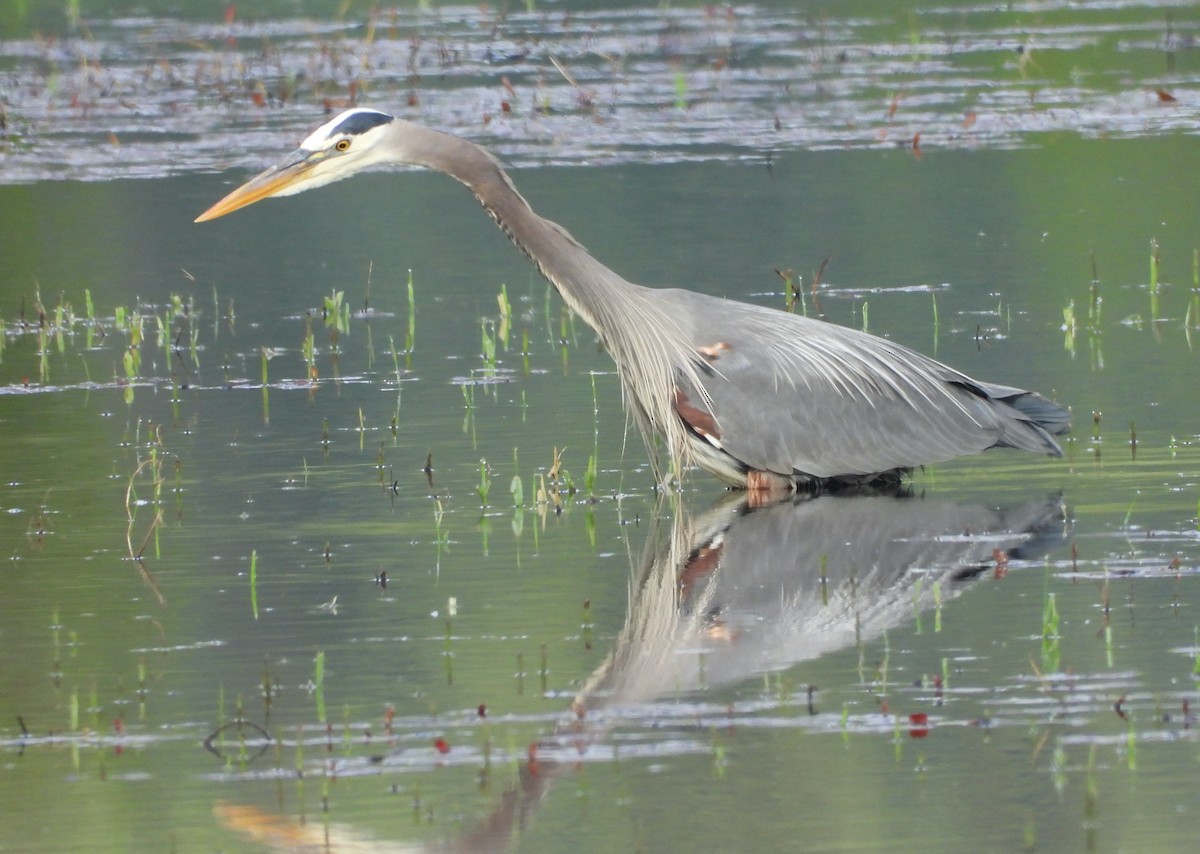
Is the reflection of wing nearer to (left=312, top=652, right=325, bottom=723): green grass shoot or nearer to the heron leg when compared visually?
the heron leg

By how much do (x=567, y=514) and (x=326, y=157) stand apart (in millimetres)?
1707

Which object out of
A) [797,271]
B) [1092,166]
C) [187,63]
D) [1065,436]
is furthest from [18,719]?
[187,63]

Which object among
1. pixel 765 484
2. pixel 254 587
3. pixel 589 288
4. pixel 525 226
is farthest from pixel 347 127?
pixel 254 587

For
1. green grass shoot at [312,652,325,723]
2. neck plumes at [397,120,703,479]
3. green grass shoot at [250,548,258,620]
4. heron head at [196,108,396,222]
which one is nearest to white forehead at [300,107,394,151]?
heron head at [196,108,396,222]

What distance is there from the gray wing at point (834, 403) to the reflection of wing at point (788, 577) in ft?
0.68

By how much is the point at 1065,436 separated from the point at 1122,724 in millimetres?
3668

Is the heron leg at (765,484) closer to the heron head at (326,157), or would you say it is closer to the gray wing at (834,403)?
the gray wing at (834,403)

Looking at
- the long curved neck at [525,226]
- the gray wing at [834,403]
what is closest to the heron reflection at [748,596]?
the gray wing at [834,403]

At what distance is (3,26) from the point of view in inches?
982

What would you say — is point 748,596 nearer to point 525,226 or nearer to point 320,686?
point 320,686

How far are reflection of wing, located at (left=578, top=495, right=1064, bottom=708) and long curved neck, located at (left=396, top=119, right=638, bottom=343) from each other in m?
0.94

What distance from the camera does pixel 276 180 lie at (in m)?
8.65

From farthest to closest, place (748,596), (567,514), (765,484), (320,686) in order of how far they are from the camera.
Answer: (765,484)
(567,514)
(748,596)
(320,686)

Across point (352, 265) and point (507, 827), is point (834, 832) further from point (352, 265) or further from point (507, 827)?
point (352, 265)
